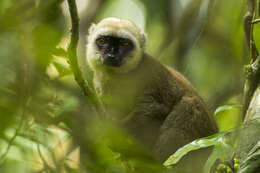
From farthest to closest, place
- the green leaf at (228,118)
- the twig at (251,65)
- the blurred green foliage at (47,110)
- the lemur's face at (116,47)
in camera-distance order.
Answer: the lemur's face at (116,47) < the green leaf at (228,118) < the twig at (251,65) < the blurred green foliage at (47,110)

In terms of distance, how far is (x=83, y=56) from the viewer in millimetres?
7398

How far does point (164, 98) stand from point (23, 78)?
459cm

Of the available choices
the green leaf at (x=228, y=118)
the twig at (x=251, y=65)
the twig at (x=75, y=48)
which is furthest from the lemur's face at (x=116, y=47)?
the twig at (x=75, y=48)

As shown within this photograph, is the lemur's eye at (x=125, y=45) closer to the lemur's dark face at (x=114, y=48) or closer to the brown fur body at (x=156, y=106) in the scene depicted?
the lemur's dark face at (x=114, y=48)

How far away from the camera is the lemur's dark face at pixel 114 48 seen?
21.2ft

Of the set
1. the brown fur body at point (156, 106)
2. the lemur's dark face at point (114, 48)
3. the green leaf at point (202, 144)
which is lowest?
the brown fur body at point (156, 106)

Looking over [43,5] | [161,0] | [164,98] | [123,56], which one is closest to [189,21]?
[161,0]

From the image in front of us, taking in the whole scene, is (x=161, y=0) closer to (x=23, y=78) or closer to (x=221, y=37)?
(x=221, y=37)

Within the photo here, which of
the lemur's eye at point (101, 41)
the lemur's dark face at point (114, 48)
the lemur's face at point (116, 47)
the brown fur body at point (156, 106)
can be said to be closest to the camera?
the brown fur body at point (156, 106)

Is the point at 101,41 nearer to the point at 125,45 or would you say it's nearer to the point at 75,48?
the point at 125,45

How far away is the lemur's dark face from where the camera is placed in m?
6.46

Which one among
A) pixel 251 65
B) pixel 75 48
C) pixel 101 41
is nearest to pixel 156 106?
pixel 101 41

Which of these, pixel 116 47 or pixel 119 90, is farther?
pixel 116 47

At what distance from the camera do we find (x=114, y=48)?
6.64 m
